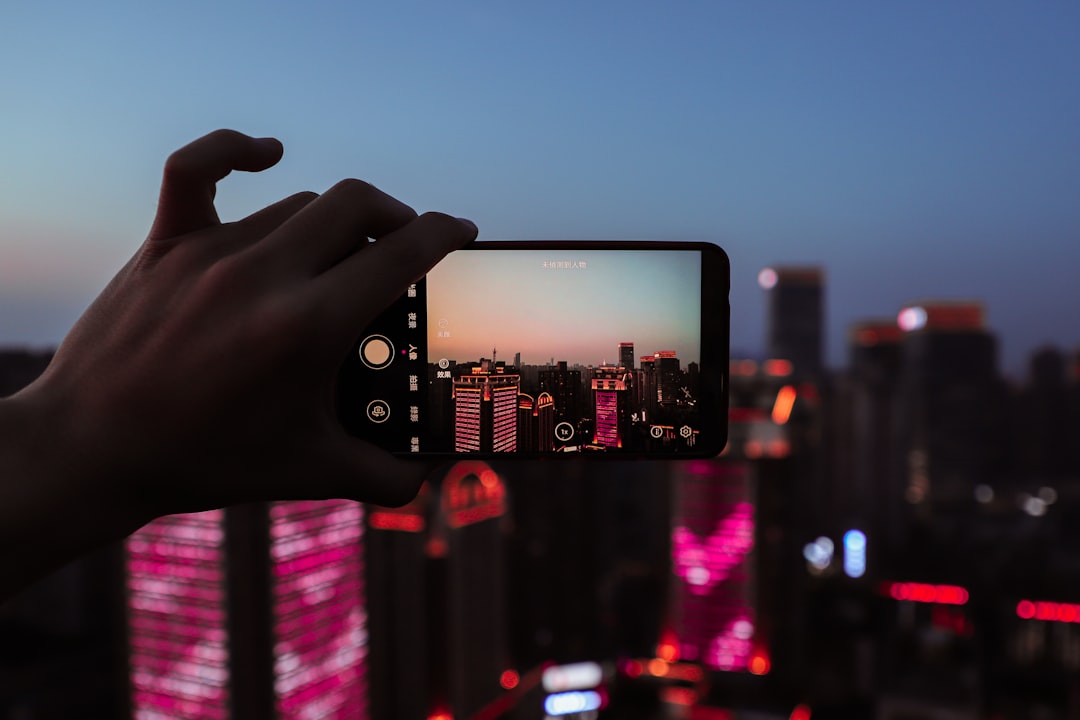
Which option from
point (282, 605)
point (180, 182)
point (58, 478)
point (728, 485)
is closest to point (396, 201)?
point (180, 182)

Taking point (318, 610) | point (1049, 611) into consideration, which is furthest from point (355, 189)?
point (1049, 611)

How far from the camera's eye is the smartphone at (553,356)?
230 centimetres

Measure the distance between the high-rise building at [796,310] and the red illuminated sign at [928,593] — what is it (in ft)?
113

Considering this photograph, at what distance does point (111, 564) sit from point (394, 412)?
4337 cm

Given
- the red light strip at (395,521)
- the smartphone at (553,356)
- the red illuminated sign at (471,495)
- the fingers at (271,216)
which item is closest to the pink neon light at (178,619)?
the red light strip at (395,521)

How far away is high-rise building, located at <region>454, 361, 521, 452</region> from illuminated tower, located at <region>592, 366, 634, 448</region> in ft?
1.02

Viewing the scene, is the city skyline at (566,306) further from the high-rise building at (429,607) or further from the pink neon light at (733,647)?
the pink neon light at (733,647)

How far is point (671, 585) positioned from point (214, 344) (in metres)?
49.3

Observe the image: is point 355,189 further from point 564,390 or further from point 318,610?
point 318,610

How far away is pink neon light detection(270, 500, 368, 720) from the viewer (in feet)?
111

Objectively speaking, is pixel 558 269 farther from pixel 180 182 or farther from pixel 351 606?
pixel 351 606

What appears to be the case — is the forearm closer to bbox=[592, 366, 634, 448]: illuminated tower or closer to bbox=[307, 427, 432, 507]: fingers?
bbox=[307, 427, 432, 507]: fingers

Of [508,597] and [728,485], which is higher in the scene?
[728,485]

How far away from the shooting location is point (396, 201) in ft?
5.97
